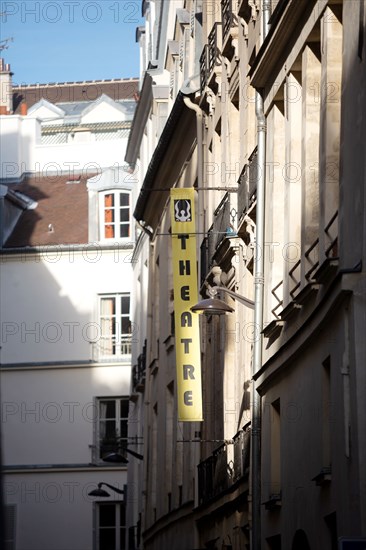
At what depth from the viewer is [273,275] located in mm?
19000

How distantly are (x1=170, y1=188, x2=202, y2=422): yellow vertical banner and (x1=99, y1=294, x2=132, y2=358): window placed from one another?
23566 mm

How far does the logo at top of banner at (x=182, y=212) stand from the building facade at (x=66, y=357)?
19638mm

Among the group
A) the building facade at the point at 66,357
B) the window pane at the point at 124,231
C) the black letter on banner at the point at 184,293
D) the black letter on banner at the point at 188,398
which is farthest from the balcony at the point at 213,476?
the window pane at the point at 124,231

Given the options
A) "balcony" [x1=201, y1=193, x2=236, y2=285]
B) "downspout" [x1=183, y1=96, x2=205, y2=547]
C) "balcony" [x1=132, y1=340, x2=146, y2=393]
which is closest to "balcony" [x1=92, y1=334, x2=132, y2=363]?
"balcony" [x1=132, y1=340, x2=146, y2=393]

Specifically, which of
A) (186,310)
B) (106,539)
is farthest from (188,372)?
(106,539)

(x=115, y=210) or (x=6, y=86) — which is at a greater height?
(x=6, y=86)

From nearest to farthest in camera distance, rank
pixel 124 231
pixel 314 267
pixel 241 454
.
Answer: pixel 314 267
pixel 241 454
pixel 124 231

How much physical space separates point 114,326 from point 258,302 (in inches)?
1162

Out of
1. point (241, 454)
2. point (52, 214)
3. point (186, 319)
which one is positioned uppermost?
point (52, 214)

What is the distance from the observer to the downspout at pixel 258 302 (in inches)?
739

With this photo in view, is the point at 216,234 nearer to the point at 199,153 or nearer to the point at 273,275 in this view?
the point at 199,153

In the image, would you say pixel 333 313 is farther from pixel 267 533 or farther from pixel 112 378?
pixel 112 378

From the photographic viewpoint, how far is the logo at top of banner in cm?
2366

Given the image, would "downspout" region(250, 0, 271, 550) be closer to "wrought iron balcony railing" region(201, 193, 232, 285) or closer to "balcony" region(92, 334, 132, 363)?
"wrought iron balcony railing" region(201, 193, 232, 285)
